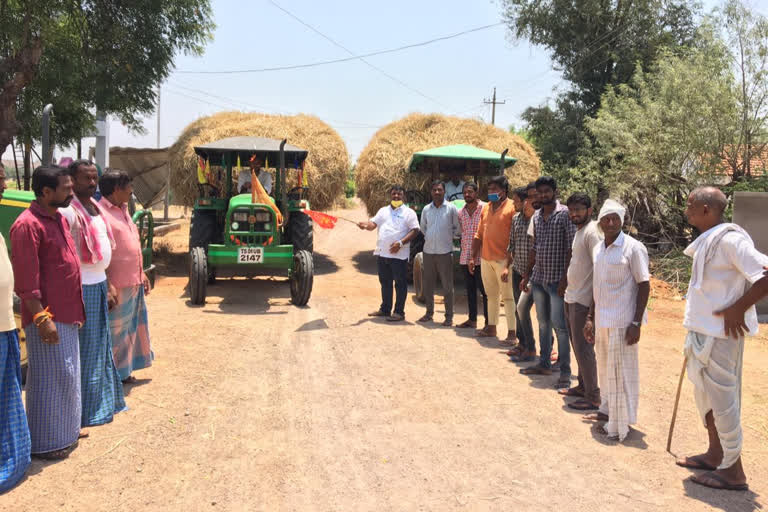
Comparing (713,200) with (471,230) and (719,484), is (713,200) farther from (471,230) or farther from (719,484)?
(471,230)

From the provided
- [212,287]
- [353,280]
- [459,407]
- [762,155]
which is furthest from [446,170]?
[459,407]

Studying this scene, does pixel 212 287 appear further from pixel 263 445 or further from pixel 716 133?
pixel 716 133

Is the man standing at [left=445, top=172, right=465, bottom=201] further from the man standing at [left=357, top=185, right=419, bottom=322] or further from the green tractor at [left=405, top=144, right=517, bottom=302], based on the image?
the man standing at [left=357, top=185, right=419, bottom=322]

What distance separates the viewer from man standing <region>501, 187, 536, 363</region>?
19.2 feet

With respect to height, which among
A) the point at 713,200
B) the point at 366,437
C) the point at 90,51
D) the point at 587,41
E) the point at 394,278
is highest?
the point at 587,41

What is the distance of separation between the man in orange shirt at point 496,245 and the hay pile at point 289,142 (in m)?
6.87

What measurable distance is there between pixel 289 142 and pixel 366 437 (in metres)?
9.82

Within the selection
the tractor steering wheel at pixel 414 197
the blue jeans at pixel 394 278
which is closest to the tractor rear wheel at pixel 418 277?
the blue jeans at pixel 394 278

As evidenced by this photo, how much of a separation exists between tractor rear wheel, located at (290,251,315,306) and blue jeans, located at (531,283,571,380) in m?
3.60

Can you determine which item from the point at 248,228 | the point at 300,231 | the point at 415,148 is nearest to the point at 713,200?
the point at 248,228

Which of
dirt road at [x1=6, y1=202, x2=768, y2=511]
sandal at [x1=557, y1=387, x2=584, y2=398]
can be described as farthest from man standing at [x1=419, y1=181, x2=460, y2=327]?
sandal at [x1=557, y1=387, x2=584, y2=398]

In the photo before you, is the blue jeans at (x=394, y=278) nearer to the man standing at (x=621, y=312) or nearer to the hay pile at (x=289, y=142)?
the man standing at (x=621, y=312)

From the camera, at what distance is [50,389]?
3.55 meters

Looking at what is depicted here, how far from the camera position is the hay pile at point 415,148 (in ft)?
40.9
